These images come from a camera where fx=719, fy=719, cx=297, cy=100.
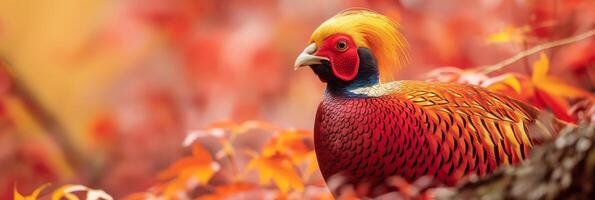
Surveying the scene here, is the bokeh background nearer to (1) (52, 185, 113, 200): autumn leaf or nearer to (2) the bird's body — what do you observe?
(1) (52, 185, 113, 200): autumn leaf

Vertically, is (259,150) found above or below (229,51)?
below

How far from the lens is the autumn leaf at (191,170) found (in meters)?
1.41

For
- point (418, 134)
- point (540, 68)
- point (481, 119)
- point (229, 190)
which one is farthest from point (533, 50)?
point (229, 190)

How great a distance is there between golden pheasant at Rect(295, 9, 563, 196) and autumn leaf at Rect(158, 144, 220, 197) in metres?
0.24

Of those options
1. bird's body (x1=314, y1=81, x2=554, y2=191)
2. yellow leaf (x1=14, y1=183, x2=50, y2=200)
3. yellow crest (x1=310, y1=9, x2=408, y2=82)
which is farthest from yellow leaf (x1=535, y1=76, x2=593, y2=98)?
yellow leaf (x1=14, y1=183, x2=50, y2=200)

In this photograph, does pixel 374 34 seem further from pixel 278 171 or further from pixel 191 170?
pixel 191 170

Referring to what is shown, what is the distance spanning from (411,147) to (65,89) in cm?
72

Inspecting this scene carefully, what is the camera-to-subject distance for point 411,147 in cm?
121

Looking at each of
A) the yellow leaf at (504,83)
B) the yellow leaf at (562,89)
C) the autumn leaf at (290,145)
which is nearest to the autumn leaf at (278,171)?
the autumn leaf at (290,145)

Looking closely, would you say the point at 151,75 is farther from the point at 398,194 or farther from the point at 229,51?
the point at 398,194

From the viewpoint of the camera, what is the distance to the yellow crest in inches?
50.3

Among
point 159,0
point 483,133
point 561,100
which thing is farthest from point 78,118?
point 561,100

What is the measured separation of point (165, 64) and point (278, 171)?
0.31 metres

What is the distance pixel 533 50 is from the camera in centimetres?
142
